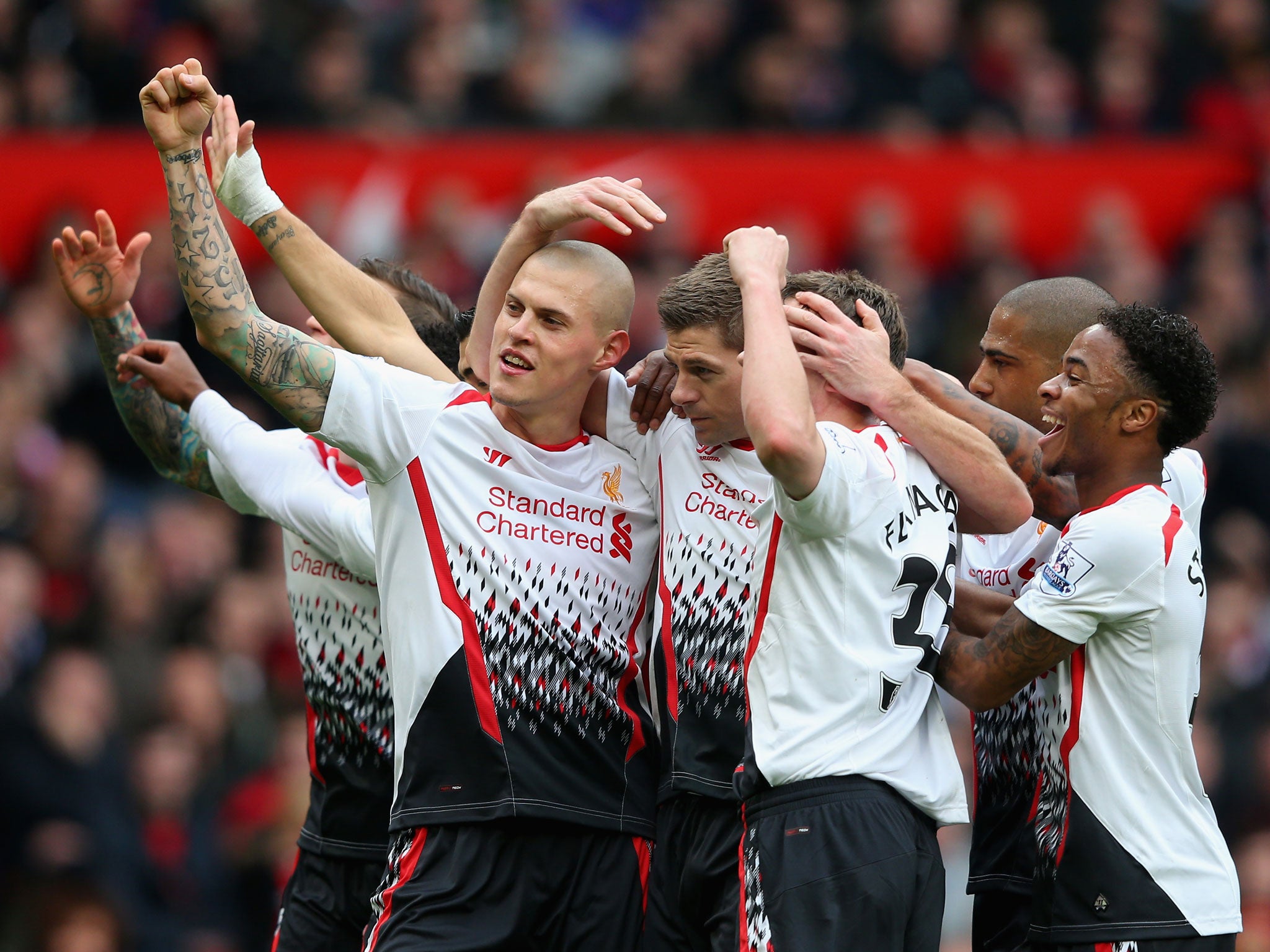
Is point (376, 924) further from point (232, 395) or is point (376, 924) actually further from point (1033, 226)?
point (1033, 226)

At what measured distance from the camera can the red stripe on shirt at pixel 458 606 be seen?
17.1 ft

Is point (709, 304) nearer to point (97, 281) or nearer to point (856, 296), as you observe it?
point (856, 296)

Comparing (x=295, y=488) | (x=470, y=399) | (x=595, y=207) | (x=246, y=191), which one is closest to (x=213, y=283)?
(x=246, y=191)

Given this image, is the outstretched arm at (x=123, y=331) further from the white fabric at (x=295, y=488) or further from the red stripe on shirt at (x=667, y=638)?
the red stripe on shirt at (x=667, y=638)

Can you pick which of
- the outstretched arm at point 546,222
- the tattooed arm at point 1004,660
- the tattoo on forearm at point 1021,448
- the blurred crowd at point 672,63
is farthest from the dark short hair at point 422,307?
the blurred crowd at point 672,63

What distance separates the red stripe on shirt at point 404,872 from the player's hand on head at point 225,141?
2.24m

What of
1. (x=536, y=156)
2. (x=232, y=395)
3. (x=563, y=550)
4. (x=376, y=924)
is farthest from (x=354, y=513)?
(x=536, y=156)

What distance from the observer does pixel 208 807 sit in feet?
31.3

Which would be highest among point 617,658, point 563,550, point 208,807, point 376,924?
point 563,550

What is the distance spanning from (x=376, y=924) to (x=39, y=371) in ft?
21.6

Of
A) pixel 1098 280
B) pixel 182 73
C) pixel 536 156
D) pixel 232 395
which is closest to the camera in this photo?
pixel 182 73

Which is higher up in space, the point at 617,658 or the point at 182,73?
the point at 182,73

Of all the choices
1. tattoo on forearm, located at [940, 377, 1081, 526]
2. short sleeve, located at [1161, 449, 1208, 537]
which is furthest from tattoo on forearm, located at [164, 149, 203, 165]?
short sleeve, located at [1161, 449, 1208, 537]

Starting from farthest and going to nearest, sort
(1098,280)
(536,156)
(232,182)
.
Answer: (1098,280) → (536,156) → (232,182)
